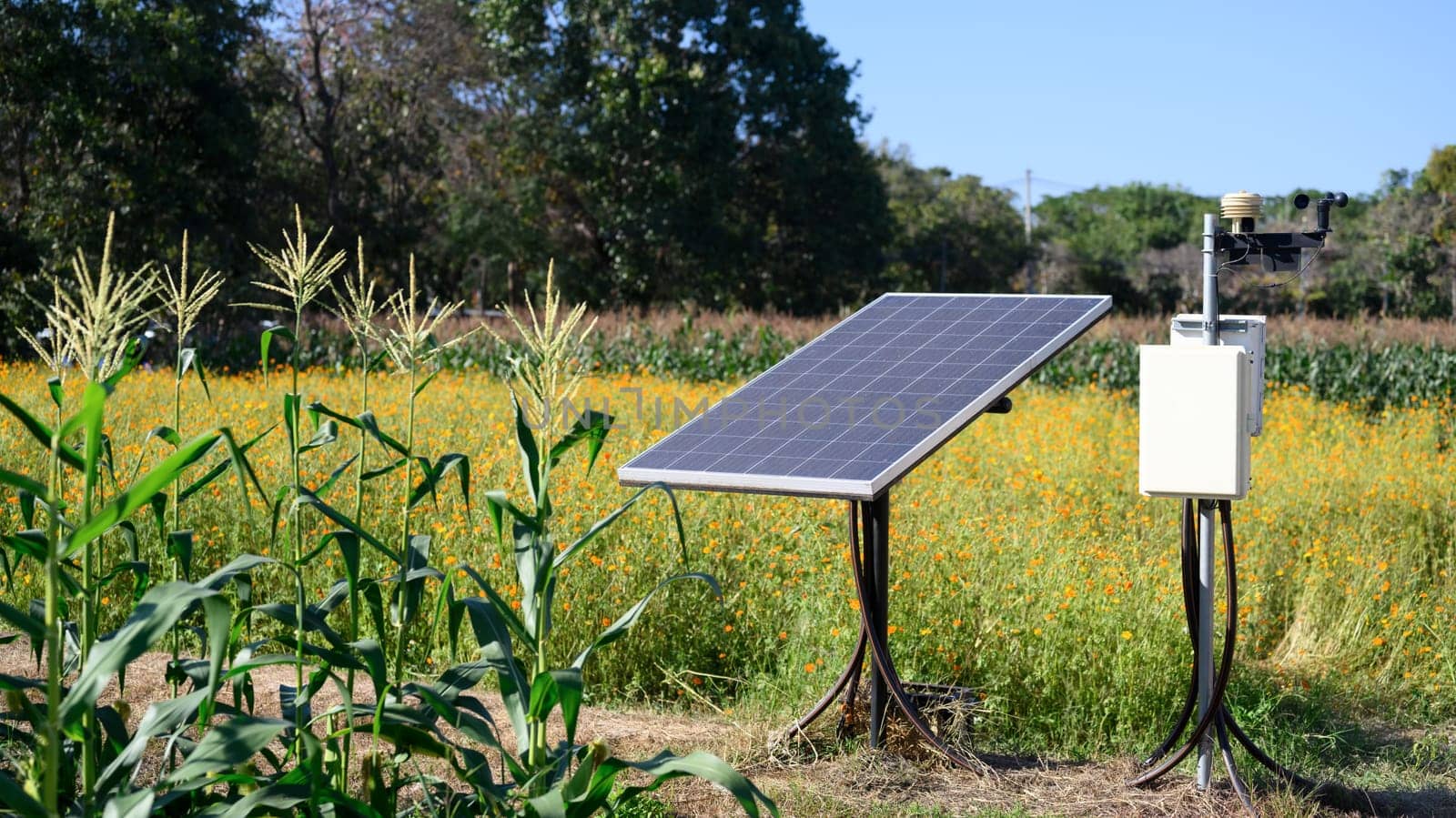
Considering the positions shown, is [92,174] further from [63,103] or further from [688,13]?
[688,13]

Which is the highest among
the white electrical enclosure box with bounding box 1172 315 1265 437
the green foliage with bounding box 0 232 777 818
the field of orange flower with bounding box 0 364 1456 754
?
the white electrical enclosure box with bounding box 1172 315 1265 437

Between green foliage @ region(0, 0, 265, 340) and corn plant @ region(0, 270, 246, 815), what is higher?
green foliage @ region(0, 0, 265, 340)

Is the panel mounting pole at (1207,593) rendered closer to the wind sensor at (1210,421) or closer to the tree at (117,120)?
the wind sensor at (1210,421)

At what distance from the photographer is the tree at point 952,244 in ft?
114

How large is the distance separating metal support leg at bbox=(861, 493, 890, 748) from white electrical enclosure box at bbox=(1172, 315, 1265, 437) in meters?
1.12

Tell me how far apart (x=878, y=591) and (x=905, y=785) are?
66 centimetres

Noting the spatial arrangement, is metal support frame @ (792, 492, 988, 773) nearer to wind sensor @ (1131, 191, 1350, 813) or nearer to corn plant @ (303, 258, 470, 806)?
wind sensor @ (1131, 191, 1350, 813)

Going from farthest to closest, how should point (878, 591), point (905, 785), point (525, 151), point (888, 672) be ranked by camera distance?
point (525, 151) < point (878, 591) < point (905, 785) < point (888, 672)

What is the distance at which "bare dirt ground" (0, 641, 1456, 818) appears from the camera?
3932 mm

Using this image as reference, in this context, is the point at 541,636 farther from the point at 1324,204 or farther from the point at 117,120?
the point at 117,120

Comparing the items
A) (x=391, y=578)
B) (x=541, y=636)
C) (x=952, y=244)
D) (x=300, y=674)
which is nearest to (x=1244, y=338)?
(x=541, y=636)

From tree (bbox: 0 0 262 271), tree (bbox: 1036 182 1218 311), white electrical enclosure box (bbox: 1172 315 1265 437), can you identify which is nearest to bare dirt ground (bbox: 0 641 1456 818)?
white electrical enclosure box (bbox: 1172 315 1265 437)

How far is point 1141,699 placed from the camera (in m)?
4.90

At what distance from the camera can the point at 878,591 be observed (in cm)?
432
